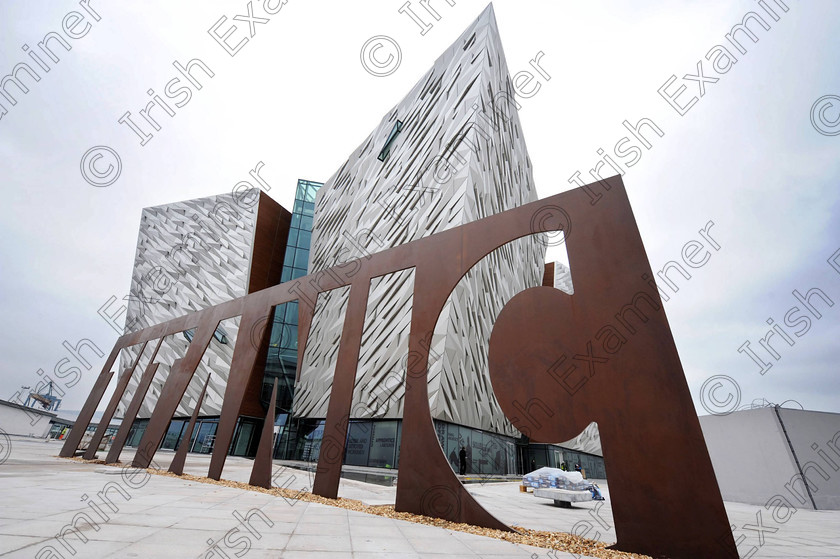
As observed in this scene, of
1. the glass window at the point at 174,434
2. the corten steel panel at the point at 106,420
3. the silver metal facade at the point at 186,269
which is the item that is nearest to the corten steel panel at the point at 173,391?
the corten steel panel at the point at 106,420

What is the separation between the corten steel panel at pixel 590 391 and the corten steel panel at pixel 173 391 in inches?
210

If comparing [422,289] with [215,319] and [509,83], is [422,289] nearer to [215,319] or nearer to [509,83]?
[215,319]

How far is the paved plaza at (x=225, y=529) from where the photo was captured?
2.85 m

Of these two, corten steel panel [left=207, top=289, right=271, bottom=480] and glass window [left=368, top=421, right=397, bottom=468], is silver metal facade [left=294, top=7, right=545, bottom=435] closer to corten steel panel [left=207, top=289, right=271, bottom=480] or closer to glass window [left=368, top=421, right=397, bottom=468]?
glass window [left=368, top=421, right=397, bottom=468]

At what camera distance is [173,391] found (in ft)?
32.6

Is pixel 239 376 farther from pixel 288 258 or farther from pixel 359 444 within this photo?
pixel 288 258

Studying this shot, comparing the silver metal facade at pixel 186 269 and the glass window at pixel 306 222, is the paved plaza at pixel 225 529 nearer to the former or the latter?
the silver metal facade at pixel 186 269

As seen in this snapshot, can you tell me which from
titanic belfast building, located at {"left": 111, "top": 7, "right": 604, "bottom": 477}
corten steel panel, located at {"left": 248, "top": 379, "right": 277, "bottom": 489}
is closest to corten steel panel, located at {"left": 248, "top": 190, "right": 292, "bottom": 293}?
titanic belfast building, located at {"left": 111, "top": 7, "right": 604, "bottom": 477}

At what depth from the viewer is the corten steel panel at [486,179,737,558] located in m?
3.77

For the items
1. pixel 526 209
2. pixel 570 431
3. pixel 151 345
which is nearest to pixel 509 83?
pixel 526 209

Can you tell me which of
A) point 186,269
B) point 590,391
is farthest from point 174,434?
point 590,391

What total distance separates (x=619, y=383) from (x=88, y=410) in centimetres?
1693

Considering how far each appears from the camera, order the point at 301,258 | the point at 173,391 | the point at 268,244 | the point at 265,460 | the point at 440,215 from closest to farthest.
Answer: the point at 265,460 < the point at 173,391 < the point at 440,215 < the point at 268,244 < the point at 301,258

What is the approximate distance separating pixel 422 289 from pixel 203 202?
98.5 ft
